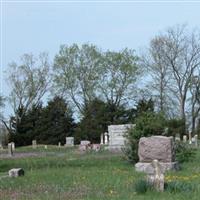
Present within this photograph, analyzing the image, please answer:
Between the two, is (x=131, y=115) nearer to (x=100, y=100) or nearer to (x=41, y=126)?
(x=100, y=100)

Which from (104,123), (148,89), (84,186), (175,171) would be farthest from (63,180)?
(148,89)

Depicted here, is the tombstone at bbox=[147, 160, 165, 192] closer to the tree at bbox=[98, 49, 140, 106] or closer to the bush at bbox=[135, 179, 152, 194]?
the bush at bbox=[135, 179, 152, 194]

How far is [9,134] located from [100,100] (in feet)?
42.4

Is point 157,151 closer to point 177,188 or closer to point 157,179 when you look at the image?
point 177,188

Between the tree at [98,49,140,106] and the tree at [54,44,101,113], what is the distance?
3.76 ft

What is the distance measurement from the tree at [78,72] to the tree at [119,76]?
1.15m

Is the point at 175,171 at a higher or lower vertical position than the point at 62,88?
lower

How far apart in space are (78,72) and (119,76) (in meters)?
5.83

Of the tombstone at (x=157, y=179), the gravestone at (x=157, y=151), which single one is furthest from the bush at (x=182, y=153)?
the tombstone at (x=157, y=179)

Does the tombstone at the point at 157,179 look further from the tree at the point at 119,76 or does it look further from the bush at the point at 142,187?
the tree at the point at 119,76

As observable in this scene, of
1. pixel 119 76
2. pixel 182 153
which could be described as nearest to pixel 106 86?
pixel 119 76

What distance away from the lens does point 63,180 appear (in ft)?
51.8

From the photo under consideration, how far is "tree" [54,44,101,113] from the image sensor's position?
84.4 metres

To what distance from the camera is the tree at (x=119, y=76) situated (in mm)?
83562
